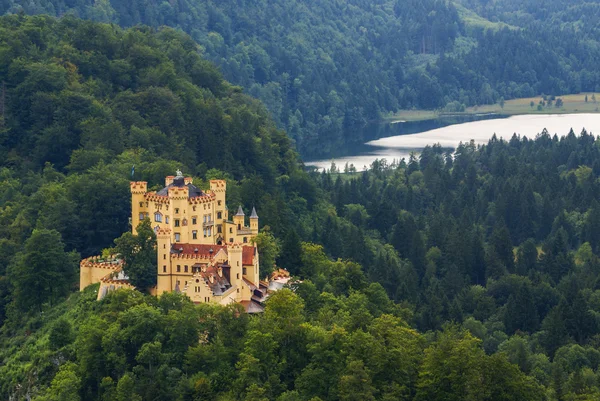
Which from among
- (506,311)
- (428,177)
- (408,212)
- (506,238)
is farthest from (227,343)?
(428,177)

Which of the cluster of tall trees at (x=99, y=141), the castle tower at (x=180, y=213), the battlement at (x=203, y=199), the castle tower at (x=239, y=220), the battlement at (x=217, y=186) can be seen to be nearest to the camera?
the castle tower at (x=180, y=213)

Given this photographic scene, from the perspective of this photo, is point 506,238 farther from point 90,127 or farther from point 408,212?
point 90,127

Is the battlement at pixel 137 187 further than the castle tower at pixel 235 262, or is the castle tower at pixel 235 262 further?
the battlement at pixel 137 187

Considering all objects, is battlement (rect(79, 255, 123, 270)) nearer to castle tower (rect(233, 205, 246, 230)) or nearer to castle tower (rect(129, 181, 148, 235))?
castle tower (rect(129, 181, 148, 235))

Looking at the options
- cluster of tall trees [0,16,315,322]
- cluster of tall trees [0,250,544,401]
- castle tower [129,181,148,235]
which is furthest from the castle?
cluster of tall trees [0,16,315,322]

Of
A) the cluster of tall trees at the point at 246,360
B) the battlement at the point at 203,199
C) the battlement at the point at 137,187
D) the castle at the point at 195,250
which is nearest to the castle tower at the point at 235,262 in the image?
the castle at the point at 195,250

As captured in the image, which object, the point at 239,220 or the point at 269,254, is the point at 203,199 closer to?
the point at 239,220

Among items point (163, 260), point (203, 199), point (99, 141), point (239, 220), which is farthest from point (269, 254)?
point (99, 141)

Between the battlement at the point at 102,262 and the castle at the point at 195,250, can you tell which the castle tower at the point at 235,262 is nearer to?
the castle at the point at 195,250
